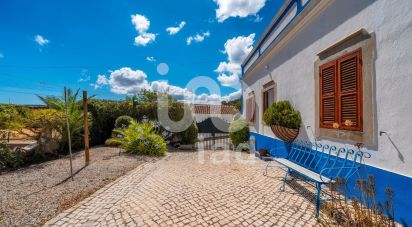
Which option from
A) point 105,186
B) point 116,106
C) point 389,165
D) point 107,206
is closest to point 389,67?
point 389,165

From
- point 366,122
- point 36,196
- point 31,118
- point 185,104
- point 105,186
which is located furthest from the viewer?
point 185,104

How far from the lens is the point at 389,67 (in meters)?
2.93

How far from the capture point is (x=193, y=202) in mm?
3600

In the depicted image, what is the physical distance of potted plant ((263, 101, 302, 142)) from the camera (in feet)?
18.0

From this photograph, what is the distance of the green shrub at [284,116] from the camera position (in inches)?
215

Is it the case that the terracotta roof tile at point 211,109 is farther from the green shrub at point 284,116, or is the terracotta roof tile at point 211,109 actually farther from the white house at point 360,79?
the white house at point 360,79

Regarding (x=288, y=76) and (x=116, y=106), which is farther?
(x=116, y=106)

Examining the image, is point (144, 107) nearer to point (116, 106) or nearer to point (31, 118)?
point (116, 106)

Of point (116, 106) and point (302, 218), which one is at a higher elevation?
point (116, 106)

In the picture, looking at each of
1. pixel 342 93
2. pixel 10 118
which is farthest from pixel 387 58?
pixel 10 118

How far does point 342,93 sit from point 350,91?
7.7 inches

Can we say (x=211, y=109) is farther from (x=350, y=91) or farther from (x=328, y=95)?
(x=350, y=91)

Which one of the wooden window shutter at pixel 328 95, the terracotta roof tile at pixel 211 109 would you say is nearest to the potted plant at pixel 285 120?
the wooden window shutter at pixel 328 95

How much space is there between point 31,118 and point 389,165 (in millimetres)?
9225
